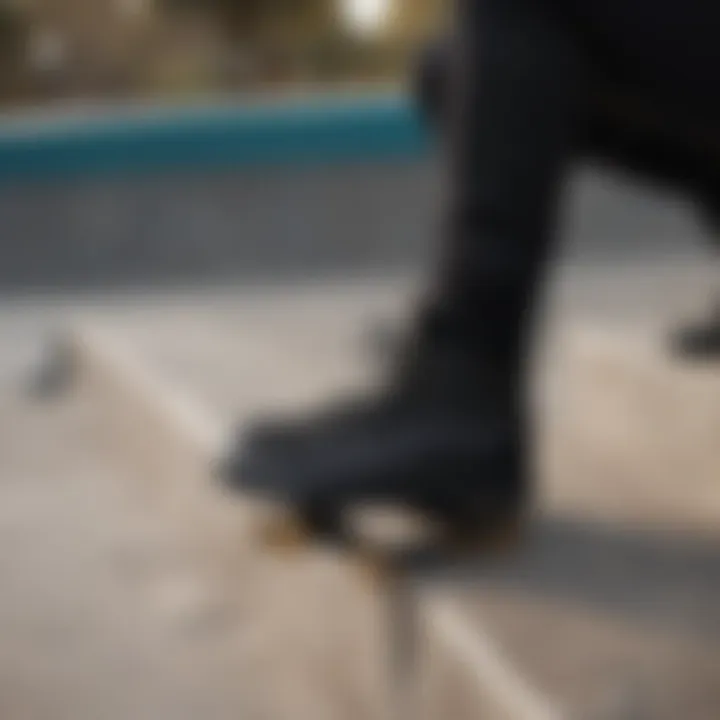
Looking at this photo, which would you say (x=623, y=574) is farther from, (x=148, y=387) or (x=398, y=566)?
(x=148, y=387)

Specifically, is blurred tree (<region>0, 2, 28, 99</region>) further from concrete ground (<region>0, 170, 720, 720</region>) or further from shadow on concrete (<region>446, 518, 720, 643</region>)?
shadow on concrete (<region>446, 518, 720, 643</region>)

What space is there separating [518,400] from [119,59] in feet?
4.56

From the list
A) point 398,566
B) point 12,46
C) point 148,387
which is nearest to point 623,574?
point 398,566

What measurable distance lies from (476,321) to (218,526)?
0.93ft

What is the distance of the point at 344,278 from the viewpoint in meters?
1.78

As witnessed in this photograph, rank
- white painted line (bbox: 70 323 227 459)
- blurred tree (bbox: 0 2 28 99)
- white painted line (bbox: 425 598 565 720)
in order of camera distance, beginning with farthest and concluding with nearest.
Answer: blurred tree (bbox: 0 2 28 99)
white painted line (bbox: 70 323 227 459)
white painted line (bbox: 425 598 565 720)

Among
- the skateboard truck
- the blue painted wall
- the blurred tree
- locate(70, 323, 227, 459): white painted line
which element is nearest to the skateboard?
the skateboard truck

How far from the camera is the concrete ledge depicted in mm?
539

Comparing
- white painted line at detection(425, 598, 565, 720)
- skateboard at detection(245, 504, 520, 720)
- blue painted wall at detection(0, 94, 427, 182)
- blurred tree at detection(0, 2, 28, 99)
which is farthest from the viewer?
blurred tree at detection(0, 2, 28, 99)

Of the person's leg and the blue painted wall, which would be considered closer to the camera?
the person's leg

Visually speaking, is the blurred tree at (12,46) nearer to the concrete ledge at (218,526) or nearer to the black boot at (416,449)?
the concrete ledge at (218,526)

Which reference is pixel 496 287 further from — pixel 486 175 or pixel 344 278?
pixel 344 278

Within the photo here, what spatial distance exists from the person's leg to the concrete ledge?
0.21 feet

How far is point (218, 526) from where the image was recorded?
2.73ft
